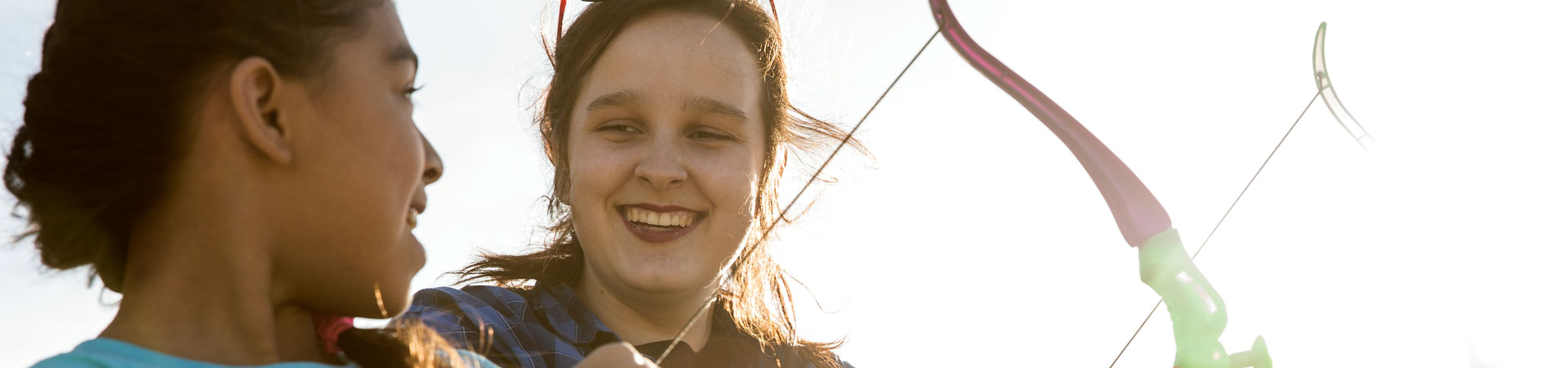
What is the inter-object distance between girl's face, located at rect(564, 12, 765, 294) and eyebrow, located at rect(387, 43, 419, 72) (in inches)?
23.9

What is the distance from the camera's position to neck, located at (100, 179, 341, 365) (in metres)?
0.85

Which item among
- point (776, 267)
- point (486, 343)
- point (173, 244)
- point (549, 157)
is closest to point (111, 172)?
point (173, 244)

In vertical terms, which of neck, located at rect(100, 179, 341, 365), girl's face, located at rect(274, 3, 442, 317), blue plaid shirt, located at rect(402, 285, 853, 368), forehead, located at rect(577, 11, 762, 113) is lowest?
blue plaid shirt, located at rect(402, 285, 853, 368)

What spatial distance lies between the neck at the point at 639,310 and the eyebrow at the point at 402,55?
69 centimetres

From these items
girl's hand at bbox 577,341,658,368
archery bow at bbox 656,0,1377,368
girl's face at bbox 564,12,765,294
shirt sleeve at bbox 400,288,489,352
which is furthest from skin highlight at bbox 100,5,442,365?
girl's face at bbox 564,12,765,294

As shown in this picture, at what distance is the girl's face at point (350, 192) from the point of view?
885mm

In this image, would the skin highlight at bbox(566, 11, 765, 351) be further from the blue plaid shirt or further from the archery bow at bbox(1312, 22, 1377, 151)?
the archery bow at bbox(1312, 22, 1377, 151)

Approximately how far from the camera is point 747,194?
1.69m

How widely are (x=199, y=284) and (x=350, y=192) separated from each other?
0.39 feet

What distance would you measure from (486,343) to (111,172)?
64cm

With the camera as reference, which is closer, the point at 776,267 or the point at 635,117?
the point at 635,117

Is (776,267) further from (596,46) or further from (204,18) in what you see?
(204,18)

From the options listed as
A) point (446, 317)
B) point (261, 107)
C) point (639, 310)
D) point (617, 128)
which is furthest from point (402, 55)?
point (639, 310)

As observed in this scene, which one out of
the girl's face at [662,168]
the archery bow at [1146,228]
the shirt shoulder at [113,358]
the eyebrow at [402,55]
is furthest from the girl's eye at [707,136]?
the shirt shoulder at [113,358]
